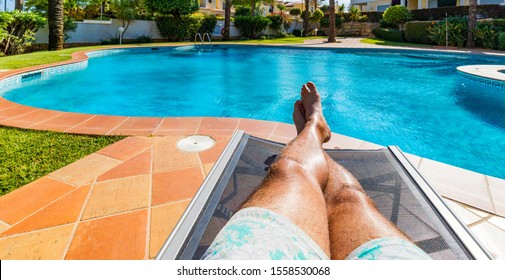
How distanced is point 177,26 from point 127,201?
17948 millimetres

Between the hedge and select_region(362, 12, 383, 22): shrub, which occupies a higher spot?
select_region(362, 12, 383, 22): shrub

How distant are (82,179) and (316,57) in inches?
458

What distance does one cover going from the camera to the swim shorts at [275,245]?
779 millimetres

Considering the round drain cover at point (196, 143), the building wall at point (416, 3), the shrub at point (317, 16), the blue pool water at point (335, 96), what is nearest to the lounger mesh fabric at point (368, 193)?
the round drain cover at point (196, 143)

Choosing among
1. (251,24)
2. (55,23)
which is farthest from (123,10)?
(251,24)

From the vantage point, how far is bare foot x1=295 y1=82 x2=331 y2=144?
1749 millimetres

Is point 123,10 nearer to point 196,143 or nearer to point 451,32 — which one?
point 196,143

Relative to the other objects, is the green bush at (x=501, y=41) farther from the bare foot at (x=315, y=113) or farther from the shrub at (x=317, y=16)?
the shrub at (x=317, y=16)

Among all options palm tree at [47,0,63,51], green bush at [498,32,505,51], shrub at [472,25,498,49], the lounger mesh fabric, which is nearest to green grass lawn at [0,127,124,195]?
the lounger mesh fabric

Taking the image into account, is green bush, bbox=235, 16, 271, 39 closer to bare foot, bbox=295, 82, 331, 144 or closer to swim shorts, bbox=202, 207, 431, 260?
bare foot, bbox=295, 82, 331, 144

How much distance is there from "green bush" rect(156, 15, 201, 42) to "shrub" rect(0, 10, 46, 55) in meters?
7.32

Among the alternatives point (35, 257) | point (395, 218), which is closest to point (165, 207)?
point (35, 257)
